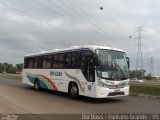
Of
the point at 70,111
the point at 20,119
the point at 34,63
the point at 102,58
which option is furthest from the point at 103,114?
the point at 34,63

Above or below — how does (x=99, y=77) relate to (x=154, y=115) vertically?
above

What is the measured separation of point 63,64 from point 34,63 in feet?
20.6

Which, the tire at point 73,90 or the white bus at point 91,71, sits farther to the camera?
the tire at point 73,90

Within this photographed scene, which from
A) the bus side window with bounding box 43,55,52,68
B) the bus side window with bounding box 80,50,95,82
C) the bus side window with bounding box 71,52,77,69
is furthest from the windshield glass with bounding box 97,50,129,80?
the bus side window with bounding box 43,55,52,68

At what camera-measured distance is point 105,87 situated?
1543cm

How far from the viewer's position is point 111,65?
15984mm

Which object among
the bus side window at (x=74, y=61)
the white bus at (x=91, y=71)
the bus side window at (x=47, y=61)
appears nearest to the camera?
the white bus at (x=91, y=71)

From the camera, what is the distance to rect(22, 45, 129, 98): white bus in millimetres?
15516

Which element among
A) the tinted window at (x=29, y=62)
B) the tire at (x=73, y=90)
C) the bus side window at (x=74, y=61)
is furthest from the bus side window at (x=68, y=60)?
the tinted window at (x=29, y=62)

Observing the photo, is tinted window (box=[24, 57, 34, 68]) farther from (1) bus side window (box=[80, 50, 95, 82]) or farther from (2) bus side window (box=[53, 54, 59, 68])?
(1) bus side window (box=[80, 50, 95, 82])

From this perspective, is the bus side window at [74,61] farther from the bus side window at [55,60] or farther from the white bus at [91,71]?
the bus side window at [55,60]

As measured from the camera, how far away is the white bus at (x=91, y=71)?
15516mm

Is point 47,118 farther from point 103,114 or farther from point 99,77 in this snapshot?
point 99,77

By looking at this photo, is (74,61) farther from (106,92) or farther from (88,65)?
(106,92)
